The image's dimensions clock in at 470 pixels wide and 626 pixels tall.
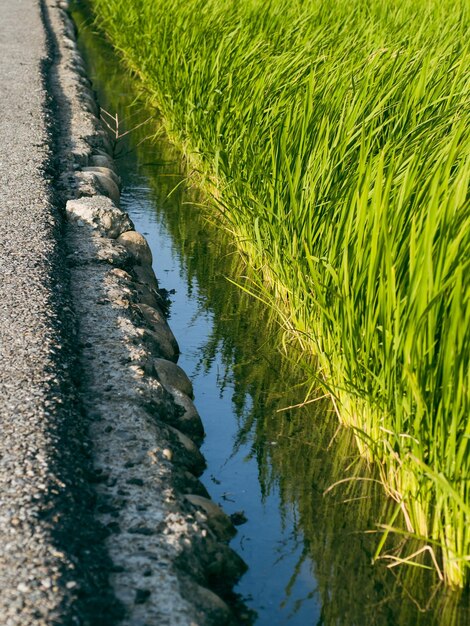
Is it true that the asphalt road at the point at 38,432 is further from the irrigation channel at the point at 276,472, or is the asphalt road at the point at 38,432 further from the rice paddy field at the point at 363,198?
the rice paddy field at the point at 363,198

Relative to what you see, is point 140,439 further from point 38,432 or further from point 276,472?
point 276,472

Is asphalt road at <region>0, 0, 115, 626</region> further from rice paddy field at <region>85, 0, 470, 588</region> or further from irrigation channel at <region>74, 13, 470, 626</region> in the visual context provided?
rice paddy field at <region>85, 0, 470, 588</region>

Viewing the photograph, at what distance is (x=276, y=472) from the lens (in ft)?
8.73

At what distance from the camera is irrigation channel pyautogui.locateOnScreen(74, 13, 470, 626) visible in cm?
214

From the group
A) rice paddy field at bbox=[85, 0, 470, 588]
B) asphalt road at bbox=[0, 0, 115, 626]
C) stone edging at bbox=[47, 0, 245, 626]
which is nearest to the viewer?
asphalt road at bbox=[0, 0, 115, 626]

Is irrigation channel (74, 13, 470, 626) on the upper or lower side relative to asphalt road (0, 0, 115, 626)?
lower

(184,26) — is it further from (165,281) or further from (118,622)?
(118,622)

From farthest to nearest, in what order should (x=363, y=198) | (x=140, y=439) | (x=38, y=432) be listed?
1. (x=363, y=198)
2. (x=140, y=439)
3. (x=38, y=432)

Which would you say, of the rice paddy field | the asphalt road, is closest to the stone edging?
the asphalt road

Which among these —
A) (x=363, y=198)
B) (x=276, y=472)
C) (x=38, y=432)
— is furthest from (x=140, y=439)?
(x=363, y=198)

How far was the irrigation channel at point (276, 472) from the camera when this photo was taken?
2.14 metres

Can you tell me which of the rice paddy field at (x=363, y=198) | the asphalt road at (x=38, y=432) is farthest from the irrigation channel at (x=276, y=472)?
the asphalt road at (x=38, y=432)

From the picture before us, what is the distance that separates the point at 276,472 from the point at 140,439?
0.50 metres

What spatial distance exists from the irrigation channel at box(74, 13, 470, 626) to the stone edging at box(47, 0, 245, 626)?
11 cm
